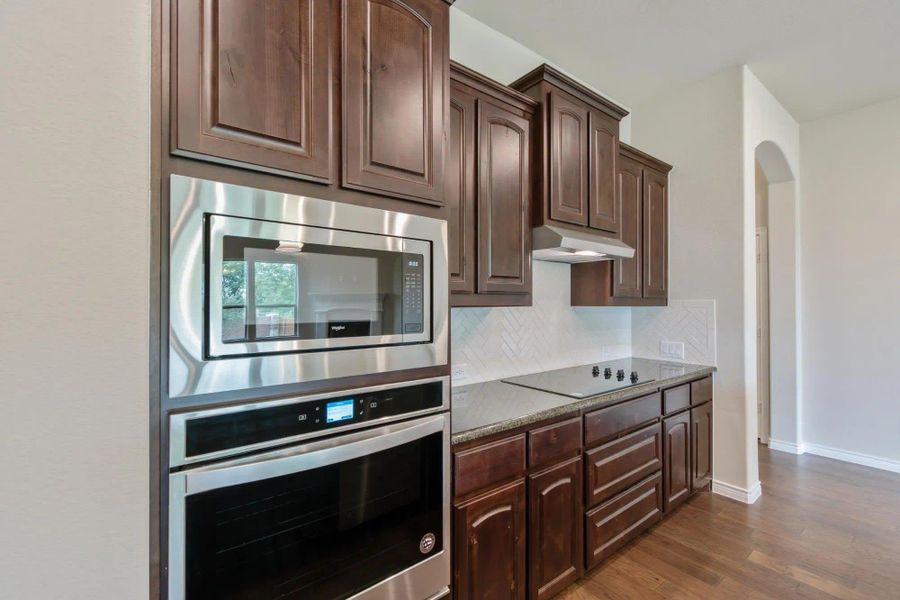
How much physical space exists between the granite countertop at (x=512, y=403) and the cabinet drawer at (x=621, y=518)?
0.56 meters

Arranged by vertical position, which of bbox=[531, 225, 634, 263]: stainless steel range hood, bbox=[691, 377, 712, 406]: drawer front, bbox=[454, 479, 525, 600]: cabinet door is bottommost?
bbox=[454, 479, 525, 600]: cabinet door

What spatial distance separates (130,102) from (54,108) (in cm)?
12

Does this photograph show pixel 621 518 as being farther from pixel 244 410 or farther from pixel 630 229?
pixel 244 410

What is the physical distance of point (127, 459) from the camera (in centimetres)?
79

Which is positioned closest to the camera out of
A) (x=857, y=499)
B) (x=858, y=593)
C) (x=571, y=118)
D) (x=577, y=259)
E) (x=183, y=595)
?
(x=183, y=595)

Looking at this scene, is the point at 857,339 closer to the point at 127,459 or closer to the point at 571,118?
the point at 571,118

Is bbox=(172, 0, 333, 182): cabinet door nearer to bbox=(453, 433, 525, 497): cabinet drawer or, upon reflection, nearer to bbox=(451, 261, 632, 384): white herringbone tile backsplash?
bbox=(453, 433, 525, 497): cabinet drawer

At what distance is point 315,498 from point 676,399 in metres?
2.45

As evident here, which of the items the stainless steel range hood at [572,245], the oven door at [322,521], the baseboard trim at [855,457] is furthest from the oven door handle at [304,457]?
the baseboard trim at [855,457]

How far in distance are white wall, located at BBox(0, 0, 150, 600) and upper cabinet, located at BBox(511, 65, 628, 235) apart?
1.82m

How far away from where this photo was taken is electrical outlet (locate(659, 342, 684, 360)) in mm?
3291

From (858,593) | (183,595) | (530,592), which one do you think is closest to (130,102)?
(183,595)

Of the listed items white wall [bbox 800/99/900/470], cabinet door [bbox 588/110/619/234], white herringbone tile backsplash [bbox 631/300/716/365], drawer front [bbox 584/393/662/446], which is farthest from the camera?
white wall [bbox 800/99/900/470]

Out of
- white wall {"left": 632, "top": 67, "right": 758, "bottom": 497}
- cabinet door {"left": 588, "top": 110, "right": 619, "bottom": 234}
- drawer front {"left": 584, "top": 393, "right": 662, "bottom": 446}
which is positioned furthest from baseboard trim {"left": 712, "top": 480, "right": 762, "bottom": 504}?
cabinet door {"left": 588, "top": 110, "right": 619, "bottom": 234}
